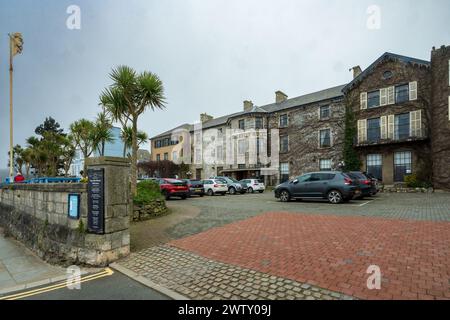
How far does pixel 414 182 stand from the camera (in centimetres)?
1852

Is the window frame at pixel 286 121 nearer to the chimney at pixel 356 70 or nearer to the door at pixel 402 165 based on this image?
the chimney at pixel 356 70

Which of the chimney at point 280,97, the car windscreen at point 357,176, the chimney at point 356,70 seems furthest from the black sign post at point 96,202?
the chimney at point 280,97

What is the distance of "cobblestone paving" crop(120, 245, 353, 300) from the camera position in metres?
3.27

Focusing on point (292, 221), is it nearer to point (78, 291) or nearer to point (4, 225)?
point (78, 291)

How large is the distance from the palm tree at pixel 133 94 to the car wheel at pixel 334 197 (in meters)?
9.09

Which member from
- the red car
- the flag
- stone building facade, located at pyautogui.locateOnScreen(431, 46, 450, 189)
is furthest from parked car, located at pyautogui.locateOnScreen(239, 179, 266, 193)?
the flag

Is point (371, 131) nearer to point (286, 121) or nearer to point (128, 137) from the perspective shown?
point (286, 121)

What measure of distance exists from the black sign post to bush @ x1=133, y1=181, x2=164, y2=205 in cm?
355

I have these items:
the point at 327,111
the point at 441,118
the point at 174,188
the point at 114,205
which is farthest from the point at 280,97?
the point at 114,205

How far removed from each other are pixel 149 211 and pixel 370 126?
852 inches

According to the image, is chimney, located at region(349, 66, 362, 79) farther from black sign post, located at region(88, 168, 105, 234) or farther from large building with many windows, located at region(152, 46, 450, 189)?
black sign post, located at region(88, 168, 105, 234)

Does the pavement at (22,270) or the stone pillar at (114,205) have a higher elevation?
the stone pillar at (114,205)

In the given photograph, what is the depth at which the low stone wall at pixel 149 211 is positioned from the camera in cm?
860
